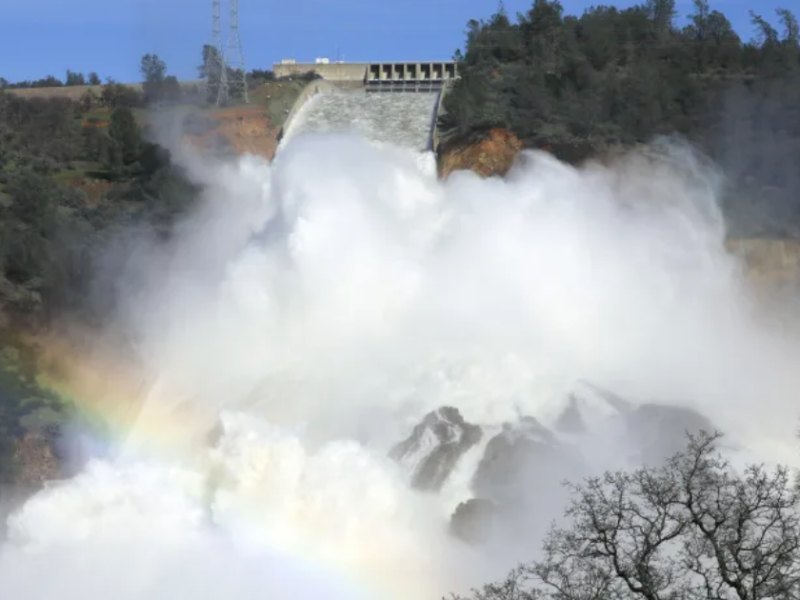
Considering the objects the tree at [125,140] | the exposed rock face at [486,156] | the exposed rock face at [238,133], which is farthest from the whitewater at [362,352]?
the tree at [125,140]

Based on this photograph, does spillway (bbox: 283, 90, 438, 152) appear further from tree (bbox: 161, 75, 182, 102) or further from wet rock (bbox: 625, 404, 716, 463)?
wet rock (bbox: 625, 404, 716, 463)

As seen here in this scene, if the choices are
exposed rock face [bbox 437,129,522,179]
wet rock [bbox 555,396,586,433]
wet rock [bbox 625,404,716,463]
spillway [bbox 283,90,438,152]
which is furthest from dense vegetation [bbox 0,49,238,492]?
→ wet rock [bbox 625,404,716,463]

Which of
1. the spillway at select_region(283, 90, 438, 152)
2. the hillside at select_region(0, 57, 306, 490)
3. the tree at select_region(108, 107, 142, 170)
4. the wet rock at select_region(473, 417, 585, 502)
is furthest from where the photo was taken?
the spillway at select_region(283, 90, 438, 152)

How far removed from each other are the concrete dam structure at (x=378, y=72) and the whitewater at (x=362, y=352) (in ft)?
62.7

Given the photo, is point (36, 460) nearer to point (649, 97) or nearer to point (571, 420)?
point (571, 420)

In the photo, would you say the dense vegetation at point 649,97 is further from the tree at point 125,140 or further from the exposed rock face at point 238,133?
the tree at point 125,140

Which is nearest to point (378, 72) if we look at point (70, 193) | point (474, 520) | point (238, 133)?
point (238, 133)

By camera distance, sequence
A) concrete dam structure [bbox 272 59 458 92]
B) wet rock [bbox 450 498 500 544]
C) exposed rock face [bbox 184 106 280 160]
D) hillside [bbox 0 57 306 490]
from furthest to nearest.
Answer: concrete dam structure [bbox 272 59 458 92] → exposed rock face [bbox 184 106 280 160] → hillside [bbox 0 57 306 490] → wet rock [bbox 450 498 500 544]

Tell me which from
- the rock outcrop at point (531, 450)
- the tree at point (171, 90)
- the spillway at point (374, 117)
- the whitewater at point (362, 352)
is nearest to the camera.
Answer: the whitewater at point (362, 352)

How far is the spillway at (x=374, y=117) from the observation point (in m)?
72.8

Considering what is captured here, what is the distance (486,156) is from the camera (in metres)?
65.2

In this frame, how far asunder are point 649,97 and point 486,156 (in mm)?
10994

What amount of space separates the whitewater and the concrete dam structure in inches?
752

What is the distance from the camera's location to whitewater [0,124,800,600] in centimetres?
3562
